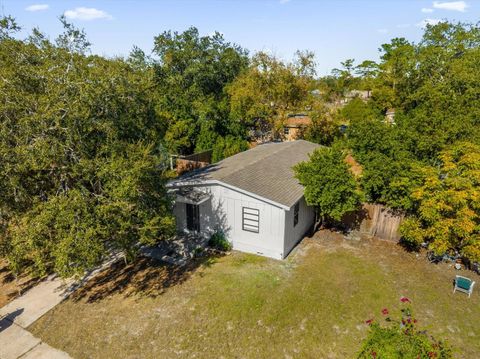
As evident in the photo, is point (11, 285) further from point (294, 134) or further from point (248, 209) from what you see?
point (294, 134)

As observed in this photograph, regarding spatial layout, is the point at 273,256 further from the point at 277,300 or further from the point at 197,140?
the point at 197,140

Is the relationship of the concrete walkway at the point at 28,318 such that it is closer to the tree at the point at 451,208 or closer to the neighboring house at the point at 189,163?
the tree at the point at 451,208

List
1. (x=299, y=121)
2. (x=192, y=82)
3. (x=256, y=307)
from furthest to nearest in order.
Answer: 1. (x=299, y=121)
2. (x=192, y=82)
3. (x=256, y=307)

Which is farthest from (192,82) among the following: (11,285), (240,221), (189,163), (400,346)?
(400,346)

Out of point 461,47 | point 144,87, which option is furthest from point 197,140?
point 461,47

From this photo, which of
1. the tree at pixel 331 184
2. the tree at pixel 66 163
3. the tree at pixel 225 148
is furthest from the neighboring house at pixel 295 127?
the tree at pixel 66 163
